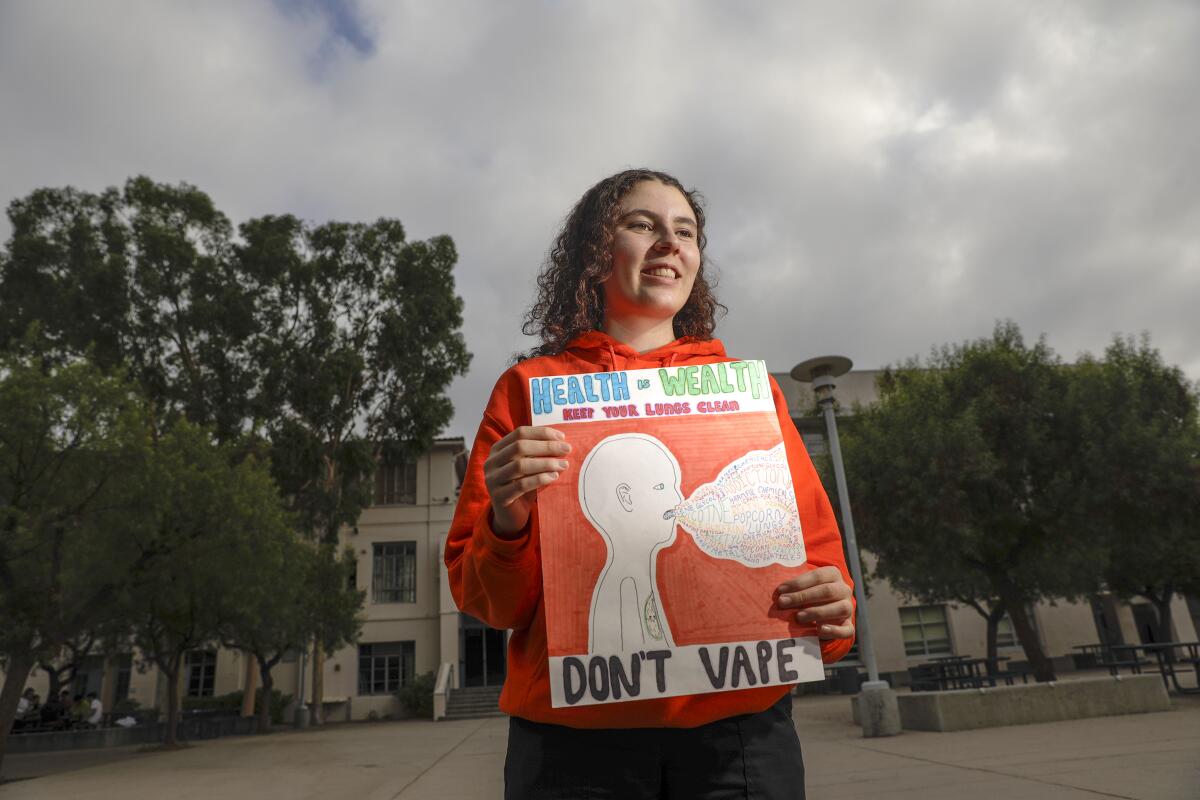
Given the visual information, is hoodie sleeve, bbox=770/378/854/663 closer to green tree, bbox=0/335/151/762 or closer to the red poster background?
the red poster background

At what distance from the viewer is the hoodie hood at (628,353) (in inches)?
68.9

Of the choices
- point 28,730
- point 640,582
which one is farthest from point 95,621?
point 640,582

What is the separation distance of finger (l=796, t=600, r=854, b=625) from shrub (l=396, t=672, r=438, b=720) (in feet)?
92.4

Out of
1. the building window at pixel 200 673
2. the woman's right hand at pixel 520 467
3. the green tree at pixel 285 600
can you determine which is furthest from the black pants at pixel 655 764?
→ the building window at pixel 200 673

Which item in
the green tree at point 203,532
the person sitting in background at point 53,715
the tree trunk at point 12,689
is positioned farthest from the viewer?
the person sitting in background at point 53,715

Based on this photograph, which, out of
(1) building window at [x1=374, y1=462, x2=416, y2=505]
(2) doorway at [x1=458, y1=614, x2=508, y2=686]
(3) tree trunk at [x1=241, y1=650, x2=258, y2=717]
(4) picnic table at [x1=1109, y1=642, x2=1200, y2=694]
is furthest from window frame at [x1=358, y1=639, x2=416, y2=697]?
(4) picnic table at [x1=1109, y1=642, x2=1200, y2=694]

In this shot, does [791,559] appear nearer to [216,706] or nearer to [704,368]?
[704,368]

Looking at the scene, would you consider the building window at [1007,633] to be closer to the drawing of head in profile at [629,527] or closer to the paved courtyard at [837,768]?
the paved courtyard at [837,768]

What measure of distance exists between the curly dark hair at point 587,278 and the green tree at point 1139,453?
44.5ft

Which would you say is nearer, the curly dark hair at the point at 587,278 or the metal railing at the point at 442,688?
the curly dark hair at the point at 587,278

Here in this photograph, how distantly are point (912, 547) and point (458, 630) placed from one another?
770 inches

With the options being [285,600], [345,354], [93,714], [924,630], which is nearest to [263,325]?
[345,354]

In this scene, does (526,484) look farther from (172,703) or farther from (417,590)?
(417,590)

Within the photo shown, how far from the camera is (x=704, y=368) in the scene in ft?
5.06
